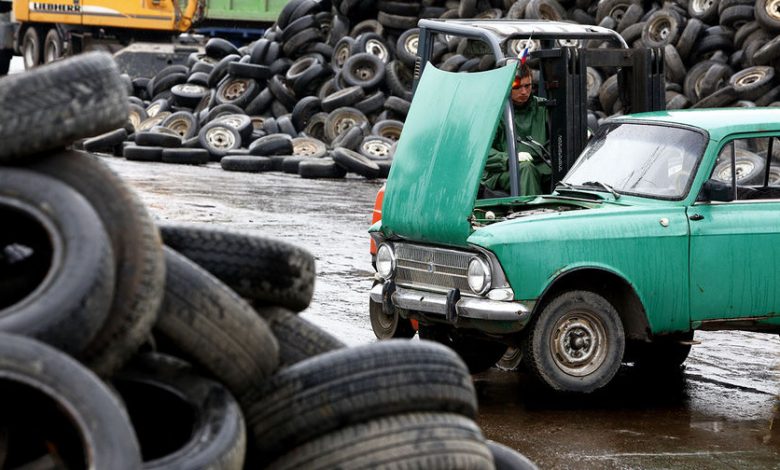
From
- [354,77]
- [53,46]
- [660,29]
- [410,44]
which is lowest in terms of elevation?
[354,77]

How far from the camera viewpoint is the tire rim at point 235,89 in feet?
92.9

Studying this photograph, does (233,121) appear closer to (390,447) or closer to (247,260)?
(247,260)

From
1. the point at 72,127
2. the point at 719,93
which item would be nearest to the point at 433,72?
the point at 72,127

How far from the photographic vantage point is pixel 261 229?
15.5 m

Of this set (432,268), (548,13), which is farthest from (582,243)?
(548,13)

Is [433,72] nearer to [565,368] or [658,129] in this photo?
[658,129]

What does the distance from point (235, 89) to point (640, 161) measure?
2049cm

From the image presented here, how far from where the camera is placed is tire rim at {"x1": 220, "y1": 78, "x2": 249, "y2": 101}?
28.3 metres

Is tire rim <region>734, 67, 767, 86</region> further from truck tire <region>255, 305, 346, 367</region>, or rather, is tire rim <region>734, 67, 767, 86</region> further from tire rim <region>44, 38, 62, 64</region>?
tire rim <region>44, 38, 62, 64</region>

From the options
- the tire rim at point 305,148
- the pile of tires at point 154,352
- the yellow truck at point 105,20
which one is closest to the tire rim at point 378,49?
the tire rim at point 305,148

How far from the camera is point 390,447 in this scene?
4.32 m

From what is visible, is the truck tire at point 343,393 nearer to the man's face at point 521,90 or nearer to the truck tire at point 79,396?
the truck tire at point 79,396

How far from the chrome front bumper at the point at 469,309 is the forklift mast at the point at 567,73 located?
5.18ft

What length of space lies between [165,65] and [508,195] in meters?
26.4
